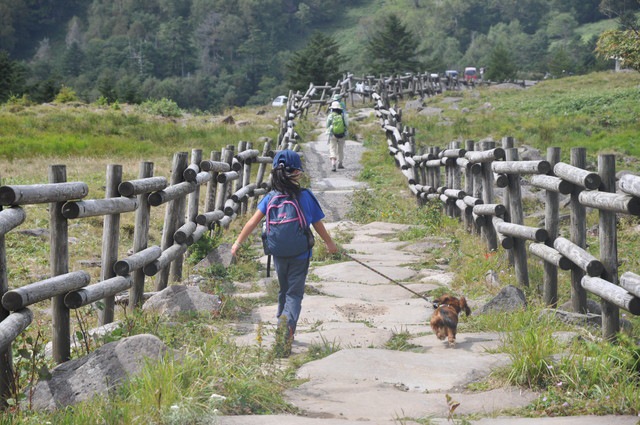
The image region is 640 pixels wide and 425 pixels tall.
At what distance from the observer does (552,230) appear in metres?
8.23

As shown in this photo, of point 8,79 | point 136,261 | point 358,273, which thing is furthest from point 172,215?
point 8,79

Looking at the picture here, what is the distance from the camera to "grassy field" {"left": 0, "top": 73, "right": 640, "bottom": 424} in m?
5.11

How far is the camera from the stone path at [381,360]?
516 cm

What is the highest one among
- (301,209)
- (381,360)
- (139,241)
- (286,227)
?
(301,209)

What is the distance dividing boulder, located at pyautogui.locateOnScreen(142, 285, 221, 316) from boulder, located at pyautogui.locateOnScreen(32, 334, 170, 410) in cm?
189

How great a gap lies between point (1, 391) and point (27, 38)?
607ft

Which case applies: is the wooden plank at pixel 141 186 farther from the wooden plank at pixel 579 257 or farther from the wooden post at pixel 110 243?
the wooden plank at pixel 579 257

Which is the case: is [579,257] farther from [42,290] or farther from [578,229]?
[42,290]

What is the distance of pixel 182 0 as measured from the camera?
184 m

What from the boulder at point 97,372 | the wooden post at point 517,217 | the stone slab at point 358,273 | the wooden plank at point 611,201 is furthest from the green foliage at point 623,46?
the boulder at point 97,372

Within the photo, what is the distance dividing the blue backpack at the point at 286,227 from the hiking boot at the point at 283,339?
1.77 ft

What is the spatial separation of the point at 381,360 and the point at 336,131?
546 inches

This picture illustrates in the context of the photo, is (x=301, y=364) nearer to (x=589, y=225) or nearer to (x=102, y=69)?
(x=589, y=225)

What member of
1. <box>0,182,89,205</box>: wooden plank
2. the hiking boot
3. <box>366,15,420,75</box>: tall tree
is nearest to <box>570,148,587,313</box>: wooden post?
the hiking boot
